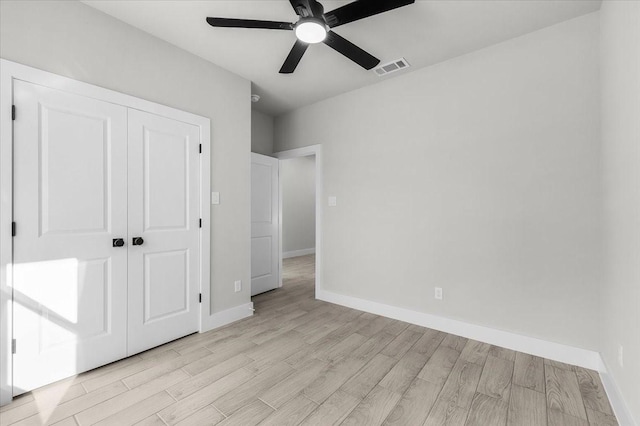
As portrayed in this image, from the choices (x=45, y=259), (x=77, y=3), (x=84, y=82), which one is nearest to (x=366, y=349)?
(x=45, y=259)

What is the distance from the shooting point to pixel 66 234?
6.60ft

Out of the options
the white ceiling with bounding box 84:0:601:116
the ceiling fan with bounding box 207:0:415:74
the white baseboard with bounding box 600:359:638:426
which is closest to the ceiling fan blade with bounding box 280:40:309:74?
the ceiling fan with bounding box 207:0:415:74

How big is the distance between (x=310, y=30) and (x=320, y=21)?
3.4 inches

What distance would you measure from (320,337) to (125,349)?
65.1 inches

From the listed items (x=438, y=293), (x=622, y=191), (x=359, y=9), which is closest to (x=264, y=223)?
(x=438, y=293)

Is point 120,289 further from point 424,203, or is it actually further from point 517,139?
point 517,139

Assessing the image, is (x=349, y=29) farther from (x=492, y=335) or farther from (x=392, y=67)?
(x=492, y=335)

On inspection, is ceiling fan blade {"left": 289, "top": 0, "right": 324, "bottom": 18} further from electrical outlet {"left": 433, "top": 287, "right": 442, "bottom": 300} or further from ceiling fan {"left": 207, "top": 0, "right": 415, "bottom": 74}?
electrical outlet {"left": 433, "top": 287, "right": 442, "bottom": 300}

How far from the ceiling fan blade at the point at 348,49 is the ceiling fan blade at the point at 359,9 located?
10cm

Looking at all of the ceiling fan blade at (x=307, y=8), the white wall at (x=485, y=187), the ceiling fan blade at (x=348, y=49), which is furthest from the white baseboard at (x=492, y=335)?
the ceiling fan blade at (x=307, y=8)

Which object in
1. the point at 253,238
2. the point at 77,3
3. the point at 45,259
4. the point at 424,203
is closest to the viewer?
the point at 45,259

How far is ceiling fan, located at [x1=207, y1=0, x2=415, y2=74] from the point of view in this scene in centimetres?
166

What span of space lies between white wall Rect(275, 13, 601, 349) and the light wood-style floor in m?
0.51

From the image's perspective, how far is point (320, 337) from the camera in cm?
270
